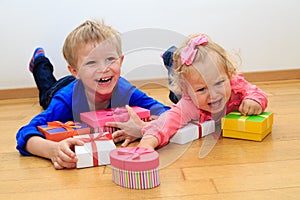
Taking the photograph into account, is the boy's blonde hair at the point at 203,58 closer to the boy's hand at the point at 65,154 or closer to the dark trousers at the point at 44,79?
the boy's hand at the point at 65,154

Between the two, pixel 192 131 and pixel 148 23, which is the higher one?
pixel 148 23

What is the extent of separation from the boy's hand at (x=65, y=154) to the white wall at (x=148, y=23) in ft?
3.45

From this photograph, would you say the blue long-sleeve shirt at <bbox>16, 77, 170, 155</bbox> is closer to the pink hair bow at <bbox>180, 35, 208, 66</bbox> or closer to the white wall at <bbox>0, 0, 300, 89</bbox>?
the pink hair bow at <bbox>180, 35, 208, 66</bbox>

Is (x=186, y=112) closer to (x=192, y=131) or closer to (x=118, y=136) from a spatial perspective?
(x=192, y=131)

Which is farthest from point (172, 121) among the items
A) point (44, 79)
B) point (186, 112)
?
point (44, 79)

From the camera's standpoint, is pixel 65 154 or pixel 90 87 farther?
pixel 90 87

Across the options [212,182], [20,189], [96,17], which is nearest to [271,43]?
[96,17]

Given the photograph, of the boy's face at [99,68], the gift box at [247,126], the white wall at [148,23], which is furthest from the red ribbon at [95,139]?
the white wall at [148,23]

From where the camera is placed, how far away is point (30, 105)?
6.06 feet

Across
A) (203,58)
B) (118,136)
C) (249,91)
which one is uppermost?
(203,58)

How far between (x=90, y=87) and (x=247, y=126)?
1.52ft

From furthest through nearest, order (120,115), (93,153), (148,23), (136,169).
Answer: (148,23)
(120,115)
(93,153)
(136,169)

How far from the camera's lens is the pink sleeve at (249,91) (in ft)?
3.79

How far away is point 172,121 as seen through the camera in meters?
1.10
